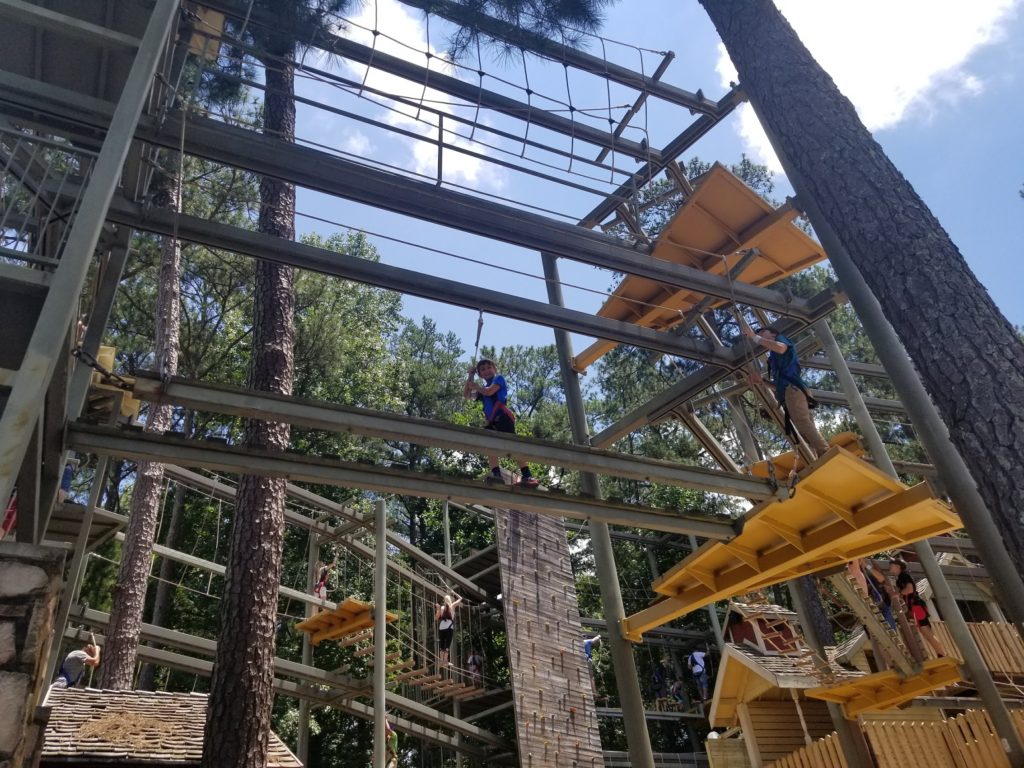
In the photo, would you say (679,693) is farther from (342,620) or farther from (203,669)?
(203,669)

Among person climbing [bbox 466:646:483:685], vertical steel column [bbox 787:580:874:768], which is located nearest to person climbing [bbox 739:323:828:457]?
vertical steel column [bbox 787:580:874:768]

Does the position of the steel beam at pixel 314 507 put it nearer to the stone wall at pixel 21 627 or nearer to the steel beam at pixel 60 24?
the steel beam at pixel 60 24

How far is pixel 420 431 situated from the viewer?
4.58 meters

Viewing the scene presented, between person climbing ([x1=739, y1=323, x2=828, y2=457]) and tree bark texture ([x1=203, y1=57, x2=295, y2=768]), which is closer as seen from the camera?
tree bark texture ([x1=203, y1=57, x2=295, y2=768])

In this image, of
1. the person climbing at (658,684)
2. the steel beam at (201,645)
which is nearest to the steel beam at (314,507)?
the steel beam at (201,645)

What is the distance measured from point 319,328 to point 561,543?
1445 centimetres

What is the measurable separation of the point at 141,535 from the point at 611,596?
7.63m

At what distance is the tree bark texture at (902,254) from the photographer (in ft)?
10.5

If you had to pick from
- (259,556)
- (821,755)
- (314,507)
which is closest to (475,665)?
(314,507)

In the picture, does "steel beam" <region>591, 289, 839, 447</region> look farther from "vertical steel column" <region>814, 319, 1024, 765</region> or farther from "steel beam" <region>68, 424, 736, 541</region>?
"steel beam" <region>68, 424, 736, 541</region>

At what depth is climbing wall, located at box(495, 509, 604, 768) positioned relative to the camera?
27.6 ft

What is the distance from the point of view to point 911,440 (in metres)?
23.1

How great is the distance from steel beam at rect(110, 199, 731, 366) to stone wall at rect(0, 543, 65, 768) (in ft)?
8.70

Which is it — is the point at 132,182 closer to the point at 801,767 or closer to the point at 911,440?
the point at 801,767
